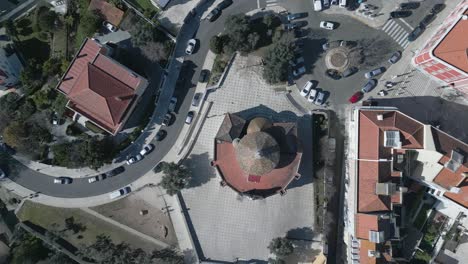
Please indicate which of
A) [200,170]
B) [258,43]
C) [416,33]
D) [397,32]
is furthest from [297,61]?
[200,170]

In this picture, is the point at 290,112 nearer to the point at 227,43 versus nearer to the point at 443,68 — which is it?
the point at 227,43

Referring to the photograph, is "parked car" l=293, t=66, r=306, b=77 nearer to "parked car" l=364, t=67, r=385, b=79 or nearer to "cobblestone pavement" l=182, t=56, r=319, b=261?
"cobblestone pavement" l=182, t=56, r=319, b=261

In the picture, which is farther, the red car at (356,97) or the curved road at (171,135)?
the curved road at (171,135)

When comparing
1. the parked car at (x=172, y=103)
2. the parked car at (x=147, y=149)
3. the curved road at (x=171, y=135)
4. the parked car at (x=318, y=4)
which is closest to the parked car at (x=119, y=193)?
the curved road at (x=171, y=135)

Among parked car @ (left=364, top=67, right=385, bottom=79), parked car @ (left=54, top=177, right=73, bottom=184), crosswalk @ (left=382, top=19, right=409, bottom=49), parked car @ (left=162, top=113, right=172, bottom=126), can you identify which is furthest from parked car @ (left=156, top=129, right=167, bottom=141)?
crosswalk @ (left=382, top=19, right=409, bottom=49)

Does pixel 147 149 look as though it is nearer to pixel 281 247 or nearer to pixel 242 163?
pixel 242 163

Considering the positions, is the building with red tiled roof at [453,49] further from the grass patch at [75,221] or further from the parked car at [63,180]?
the parked car at [63,180]

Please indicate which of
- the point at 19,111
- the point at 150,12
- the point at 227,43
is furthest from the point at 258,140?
the point at 19,111
